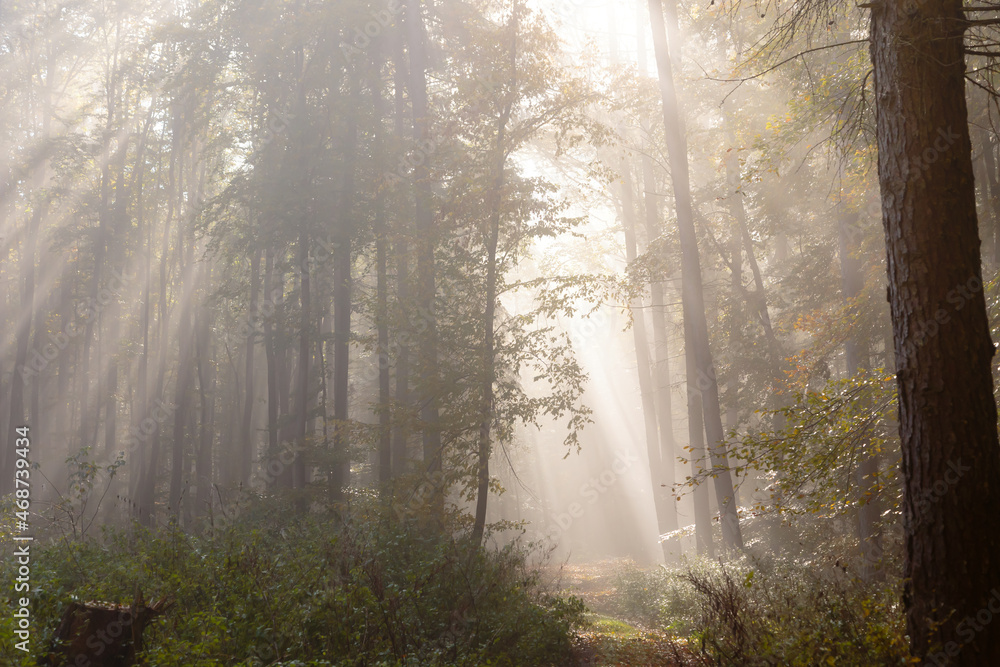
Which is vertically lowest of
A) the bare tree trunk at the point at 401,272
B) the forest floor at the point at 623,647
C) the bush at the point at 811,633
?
the forest floor at the point at 623,647

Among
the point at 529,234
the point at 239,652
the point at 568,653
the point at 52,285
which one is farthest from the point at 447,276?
the point at 52,285

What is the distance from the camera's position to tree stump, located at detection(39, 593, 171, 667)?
18.1 feet

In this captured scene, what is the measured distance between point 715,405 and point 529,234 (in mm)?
5412

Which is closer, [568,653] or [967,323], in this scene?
[967,323]

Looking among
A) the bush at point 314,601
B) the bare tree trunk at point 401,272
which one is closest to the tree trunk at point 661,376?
the bare tree trunk at point 401,272

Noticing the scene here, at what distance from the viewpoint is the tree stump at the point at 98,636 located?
552 cm

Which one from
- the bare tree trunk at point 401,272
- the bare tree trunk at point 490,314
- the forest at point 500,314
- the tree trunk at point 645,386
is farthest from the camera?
the tree trunk at point 645,386

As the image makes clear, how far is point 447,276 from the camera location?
13.2m

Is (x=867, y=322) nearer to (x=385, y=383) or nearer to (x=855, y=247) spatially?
(x=855, y=247)

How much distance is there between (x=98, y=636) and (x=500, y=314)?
1231 centimetres

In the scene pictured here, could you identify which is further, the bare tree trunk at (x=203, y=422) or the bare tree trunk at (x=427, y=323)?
the bare tree trunk at (x=203, y=422)

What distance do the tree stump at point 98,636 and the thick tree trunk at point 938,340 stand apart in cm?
632

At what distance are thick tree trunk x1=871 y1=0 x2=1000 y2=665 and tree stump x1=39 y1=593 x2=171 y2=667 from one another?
6.32 metres

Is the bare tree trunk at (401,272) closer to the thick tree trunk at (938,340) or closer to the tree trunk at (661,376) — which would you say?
the tree trunk at (661,376)
